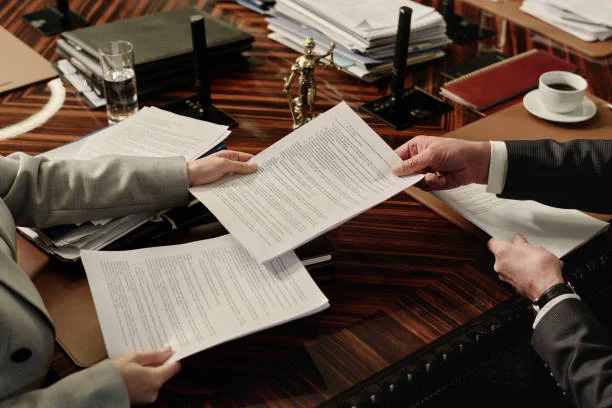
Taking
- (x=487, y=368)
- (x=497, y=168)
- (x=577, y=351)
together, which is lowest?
(x=487, y=368)

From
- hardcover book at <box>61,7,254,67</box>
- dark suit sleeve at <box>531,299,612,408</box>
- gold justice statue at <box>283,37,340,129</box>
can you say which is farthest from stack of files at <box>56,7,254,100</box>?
dark suit sleeve at <box>531,299,612,408</box>

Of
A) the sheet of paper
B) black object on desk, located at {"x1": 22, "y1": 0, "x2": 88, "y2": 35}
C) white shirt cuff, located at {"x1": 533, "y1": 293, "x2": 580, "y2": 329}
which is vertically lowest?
white shirt cuff, located at {"x1": 533, "y1": 293, "x2": 580, "y2": 329}

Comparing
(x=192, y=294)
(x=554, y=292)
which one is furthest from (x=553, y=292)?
(x=192, y=294)

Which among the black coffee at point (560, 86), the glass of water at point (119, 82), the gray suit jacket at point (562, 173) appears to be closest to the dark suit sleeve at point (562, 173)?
the gray suit jacket at point (562, 173)

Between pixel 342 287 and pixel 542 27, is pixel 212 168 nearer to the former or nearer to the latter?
pixel 342 287

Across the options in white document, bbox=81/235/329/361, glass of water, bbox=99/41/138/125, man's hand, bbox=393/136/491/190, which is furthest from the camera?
glass of water, bbox=99/41/138/125

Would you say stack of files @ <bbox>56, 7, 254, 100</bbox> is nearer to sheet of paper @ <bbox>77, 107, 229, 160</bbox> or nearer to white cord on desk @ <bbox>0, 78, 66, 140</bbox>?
white cord on desk @ <bbox>0, 78, 66, 140</bbox>

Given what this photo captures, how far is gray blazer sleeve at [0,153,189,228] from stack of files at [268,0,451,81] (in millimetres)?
616

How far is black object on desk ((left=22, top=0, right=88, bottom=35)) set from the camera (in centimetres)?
183

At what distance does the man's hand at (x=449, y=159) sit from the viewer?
1223mm

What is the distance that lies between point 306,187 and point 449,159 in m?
0.25

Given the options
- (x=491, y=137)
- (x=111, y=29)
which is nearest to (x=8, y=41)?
(x=111, y=29)

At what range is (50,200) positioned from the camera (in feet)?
3.66

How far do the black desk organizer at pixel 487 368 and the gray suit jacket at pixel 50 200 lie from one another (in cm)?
36
